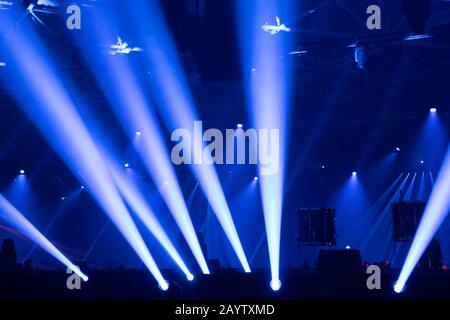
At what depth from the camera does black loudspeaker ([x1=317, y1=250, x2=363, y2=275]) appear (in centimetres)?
768

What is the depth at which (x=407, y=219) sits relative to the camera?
11148mm

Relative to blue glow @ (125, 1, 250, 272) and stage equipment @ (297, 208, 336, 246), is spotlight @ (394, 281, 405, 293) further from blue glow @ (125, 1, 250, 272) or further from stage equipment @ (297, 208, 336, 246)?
stage equipment @ (297, 208, 336, 246)

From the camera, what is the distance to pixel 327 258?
775cm

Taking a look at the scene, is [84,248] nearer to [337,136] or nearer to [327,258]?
[337,136]

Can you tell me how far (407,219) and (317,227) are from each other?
5.56 ft

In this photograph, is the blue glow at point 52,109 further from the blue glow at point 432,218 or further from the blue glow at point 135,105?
the blue glow at point 432,218

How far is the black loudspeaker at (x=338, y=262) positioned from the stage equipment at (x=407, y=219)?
360cm

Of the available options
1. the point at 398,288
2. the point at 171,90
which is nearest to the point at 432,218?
the point at 398,288

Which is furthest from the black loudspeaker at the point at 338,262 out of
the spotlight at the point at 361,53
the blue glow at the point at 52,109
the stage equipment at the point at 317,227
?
the spotlight at the point at 361,53

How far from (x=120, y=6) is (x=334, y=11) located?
4367 mm

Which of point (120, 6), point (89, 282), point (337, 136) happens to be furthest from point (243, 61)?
point (337, 136)

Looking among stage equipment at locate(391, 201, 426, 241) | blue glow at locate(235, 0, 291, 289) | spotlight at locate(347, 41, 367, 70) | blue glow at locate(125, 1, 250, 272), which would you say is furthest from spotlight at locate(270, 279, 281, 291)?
spotlight at locate(347, 41, 367, 70)

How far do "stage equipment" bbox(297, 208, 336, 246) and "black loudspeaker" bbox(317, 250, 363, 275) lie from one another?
349cm

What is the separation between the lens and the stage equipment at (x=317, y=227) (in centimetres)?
1136
